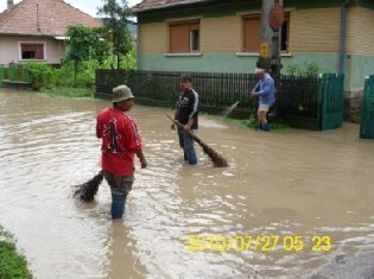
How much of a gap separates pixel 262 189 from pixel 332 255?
8.70 ft

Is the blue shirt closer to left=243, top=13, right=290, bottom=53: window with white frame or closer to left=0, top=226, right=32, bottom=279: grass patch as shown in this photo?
left=243, top=13, right=290, bottom=53: window with white frame

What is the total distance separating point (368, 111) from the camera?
41.5ft

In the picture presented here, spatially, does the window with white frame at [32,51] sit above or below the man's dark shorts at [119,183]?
above

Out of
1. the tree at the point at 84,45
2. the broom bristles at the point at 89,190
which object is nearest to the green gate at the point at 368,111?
the broom bristles at the point at 89,190

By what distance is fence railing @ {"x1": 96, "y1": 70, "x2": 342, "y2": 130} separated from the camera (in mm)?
14039

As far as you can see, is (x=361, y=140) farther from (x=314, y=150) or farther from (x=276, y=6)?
(x=276, y=6)

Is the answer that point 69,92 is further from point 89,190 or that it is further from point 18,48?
point 89,190

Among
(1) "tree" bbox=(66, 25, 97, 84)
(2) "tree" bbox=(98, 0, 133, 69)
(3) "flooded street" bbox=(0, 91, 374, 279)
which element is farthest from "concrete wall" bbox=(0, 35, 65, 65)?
(3) "flooded street" bbox=(0, 91, 374, 279)

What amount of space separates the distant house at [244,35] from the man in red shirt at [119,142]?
11.0m

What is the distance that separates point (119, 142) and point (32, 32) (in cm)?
3146

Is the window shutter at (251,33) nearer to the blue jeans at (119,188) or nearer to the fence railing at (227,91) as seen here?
the fence railing at (227,91)

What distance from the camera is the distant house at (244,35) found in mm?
16016

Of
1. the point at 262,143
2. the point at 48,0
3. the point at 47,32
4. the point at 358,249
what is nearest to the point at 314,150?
the point at 262,143

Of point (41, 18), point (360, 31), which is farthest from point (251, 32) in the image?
point (41, 18)
